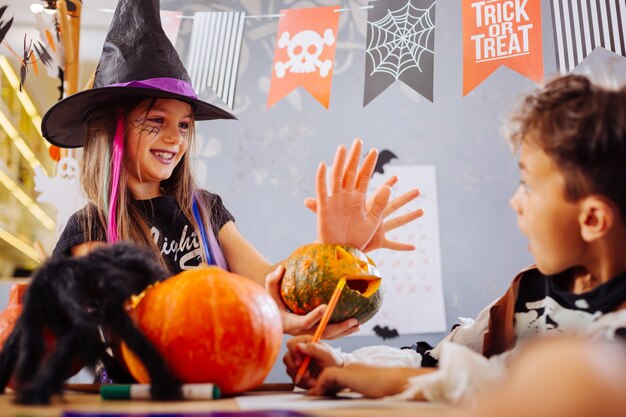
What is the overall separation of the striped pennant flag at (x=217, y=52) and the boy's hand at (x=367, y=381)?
183cm

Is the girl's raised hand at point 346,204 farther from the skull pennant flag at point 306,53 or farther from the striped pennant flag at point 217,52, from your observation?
the striped pennant flag at point 217,52

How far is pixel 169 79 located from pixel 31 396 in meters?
1.00

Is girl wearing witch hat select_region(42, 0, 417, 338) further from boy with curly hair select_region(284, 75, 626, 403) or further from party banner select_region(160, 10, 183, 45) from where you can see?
party banner select_region(160, 10, 183, 45)

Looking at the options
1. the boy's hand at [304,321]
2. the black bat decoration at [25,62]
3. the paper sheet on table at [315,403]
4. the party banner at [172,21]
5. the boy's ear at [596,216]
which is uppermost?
the party banner at [172,21]

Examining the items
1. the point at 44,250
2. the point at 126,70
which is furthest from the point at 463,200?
the point at 44,250

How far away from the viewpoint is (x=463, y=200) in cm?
252

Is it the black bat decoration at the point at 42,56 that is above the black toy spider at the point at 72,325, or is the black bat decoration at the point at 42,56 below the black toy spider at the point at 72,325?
above

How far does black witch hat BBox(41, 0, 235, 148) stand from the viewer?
1.45m

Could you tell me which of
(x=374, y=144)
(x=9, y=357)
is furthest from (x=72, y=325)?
(x=374, y=144)

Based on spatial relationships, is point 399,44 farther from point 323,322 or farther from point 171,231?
point 323,322

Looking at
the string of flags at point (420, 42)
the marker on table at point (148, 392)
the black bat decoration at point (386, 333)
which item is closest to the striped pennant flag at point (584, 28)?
the string of flags at point (420, 42)

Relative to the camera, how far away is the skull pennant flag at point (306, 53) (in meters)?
2.29

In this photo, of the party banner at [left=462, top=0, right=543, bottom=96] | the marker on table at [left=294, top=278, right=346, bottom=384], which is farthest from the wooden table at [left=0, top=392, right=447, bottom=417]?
the party banner at [left=462, top=0, right=543, bottom=96]

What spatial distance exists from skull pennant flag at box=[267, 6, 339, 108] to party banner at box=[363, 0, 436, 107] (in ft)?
0.50
